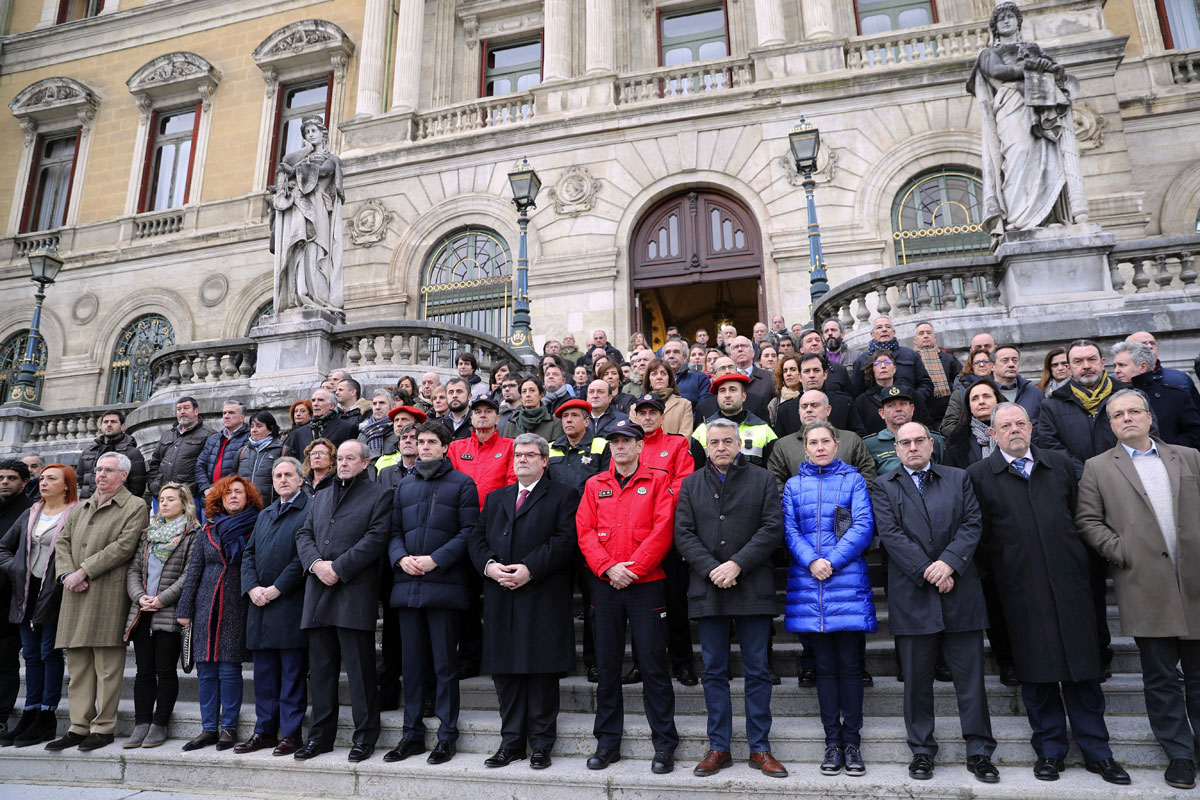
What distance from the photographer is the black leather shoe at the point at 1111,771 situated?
3.86m

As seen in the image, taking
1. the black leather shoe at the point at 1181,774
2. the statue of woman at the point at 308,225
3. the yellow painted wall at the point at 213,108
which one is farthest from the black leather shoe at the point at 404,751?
the yellow painted wall at the point at 213,108

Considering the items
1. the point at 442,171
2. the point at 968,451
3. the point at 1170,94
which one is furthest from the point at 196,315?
the point at 1170,94

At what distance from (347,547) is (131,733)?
87.7 inches

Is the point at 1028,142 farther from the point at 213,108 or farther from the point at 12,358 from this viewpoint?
the point at 12,358

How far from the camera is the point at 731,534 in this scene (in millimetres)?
4570

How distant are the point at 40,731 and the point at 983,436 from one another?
7.18 meters

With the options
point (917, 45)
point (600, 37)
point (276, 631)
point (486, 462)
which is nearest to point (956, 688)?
point (486, 462)

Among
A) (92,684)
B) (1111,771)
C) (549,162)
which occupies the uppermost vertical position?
(549,162)

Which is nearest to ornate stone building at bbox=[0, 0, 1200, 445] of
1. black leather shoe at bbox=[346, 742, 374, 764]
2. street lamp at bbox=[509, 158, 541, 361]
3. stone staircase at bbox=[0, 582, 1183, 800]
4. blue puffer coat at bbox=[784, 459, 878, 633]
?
street lamp at bbox=[509, 158, 541, 361]

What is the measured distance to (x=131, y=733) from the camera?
Answer: 5.57 m

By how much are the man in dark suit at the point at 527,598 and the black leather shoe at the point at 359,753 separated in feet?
2.74

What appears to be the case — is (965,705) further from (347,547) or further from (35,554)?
(35,554)

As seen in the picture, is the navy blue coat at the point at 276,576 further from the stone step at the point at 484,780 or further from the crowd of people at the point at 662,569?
the stone step at the point at 484,780

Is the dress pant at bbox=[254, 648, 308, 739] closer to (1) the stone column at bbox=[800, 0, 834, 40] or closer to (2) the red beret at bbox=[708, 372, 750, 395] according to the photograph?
(2) the red beret at bbox=[708, 372, 750, 395]
